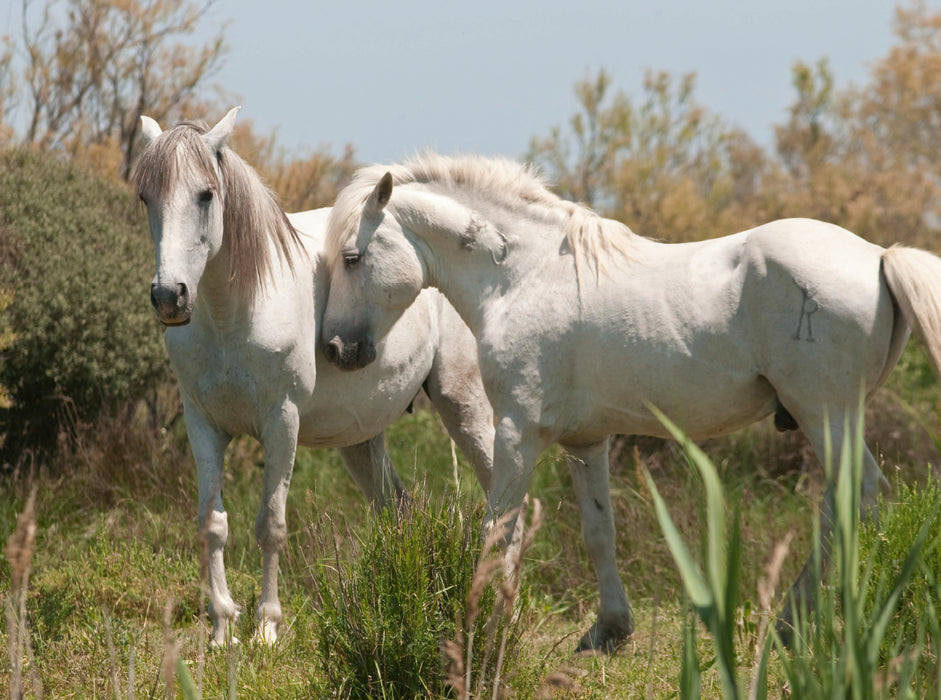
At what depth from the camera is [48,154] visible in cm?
842

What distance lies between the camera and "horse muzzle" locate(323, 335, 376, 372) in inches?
181

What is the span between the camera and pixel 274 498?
4.63m

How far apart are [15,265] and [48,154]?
186cm

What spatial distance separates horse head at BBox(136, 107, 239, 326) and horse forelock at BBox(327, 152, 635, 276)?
0.61 m

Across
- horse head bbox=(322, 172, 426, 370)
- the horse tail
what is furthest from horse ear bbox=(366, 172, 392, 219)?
the horse tail

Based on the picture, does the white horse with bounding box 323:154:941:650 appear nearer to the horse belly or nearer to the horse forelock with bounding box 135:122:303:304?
the horse belly

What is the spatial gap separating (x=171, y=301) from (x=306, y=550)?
256 cm

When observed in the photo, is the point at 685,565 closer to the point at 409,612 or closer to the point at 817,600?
the point at 817,600

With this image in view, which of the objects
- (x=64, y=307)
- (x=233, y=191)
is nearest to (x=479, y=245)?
(x=233, y=191)

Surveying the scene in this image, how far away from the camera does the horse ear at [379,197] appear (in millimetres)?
4457

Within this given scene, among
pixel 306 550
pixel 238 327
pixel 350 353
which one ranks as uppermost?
pixel 238 327

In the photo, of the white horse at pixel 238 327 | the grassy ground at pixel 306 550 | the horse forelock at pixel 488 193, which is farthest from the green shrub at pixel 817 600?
the horse forelock at pixel 488 193

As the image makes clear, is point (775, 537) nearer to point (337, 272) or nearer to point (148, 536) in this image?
point (337, 272)

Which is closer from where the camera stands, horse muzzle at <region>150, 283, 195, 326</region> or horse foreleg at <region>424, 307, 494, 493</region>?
horse muzzle at <region>150, 283, 195, 326</region>
